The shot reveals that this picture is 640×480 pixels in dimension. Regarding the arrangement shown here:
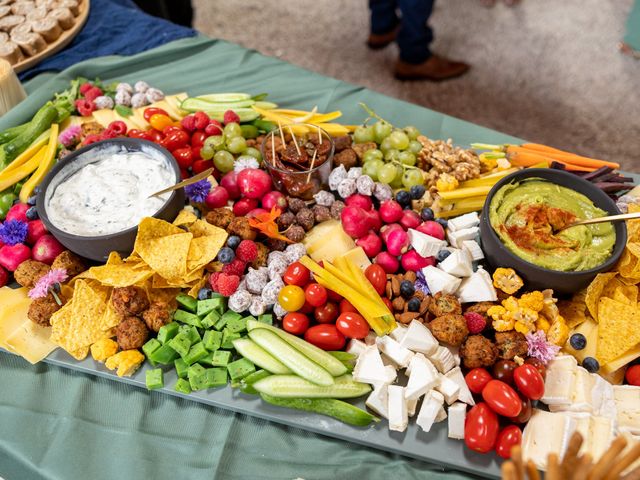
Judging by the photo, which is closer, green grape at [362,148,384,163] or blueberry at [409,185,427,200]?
Answer: blueberry at [409,185,427,200]

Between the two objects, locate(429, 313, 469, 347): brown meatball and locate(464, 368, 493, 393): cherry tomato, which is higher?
locate(429, 313, 469, 347): brown meatball

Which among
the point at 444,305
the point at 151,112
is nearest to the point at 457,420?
the point at 444,305

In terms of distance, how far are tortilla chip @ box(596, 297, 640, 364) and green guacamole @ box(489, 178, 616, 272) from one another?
13cm

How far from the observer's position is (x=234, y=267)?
61.9 inches

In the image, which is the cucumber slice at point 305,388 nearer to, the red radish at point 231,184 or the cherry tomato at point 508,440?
the cherry tomato at point 508,440

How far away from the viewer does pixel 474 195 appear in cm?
172

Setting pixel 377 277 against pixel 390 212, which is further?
pixel 390 212

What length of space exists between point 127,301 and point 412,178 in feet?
3.33

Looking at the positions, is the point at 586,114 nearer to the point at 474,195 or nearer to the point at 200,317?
the point at 474,195

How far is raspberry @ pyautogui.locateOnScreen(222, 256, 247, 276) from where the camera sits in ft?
5.14

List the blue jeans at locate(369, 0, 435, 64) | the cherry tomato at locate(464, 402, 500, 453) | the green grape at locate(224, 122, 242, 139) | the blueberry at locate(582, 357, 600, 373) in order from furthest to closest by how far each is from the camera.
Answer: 1. the blue jeans at locate(369, 0, 435, 64)
2. the green grape at locate(224, 122, 242, 139)
3. the blueberry at locate(582, 357, 600, 373)
4. the cherry tomato at locate(464, 402, 500, 453)

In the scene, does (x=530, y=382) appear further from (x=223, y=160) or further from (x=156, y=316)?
(x=223, y=160)

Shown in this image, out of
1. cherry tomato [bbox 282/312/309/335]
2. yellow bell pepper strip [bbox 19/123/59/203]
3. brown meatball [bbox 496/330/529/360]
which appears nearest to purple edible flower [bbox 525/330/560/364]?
brown meatball [bbox 496/330/529/360]

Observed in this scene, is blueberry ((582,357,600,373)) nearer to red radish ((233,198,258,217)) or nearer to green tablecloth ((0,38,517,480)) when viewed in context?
green tablecloth ((0,38,517,480))
